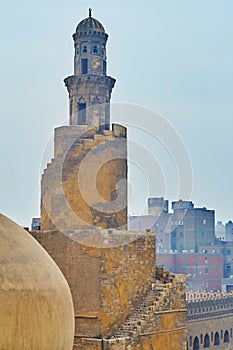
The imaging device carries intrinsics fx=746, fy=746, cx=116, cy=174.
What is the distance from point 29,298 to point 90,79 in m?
16.8

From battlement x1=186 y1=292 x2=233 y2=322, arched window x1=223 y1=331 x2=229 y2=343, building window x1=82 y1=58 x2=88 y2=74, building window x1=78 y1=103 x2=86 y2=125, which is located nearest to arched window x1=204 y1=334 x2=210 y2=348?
battlement x1=186 y1=292 x2=233 y2=322

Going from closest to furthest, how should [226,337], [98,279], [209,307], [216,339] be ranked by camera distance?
[98,279] → [216,339] → [209,307] → [226,337]

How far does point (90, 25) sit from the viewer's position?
22.3 metres

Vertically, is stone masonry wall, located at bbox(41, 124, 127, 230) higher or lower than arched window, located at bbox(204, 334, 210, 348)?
higher

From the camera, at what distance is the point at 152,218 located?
141 ft

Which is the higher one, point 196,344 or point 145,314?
point 145,314

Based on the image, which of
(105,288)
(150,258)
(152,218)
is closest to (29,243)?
(105,288)

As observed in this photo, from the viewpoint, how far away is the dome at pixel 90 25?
73.3 feet

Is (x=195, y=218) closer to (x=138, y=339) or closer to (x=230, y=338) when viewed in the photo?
(x=230, y=338)

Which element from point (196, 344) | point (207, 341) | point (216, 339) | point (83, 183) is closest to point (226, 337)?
point (216, 339)

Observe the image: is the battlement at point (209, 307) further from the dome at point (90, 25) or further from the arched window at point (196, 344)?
the dome at point (90, 25)

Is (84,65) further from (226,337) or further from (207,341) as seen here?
(226,337)

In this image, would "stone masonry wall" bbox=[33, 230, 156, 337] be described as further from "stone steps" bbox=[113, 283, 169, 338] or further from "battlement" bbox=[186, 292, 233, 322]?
"battlement" bbox=[186, 292, 233, 322]

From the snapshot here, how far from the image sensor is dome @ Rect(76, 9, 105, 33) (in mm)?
22328
